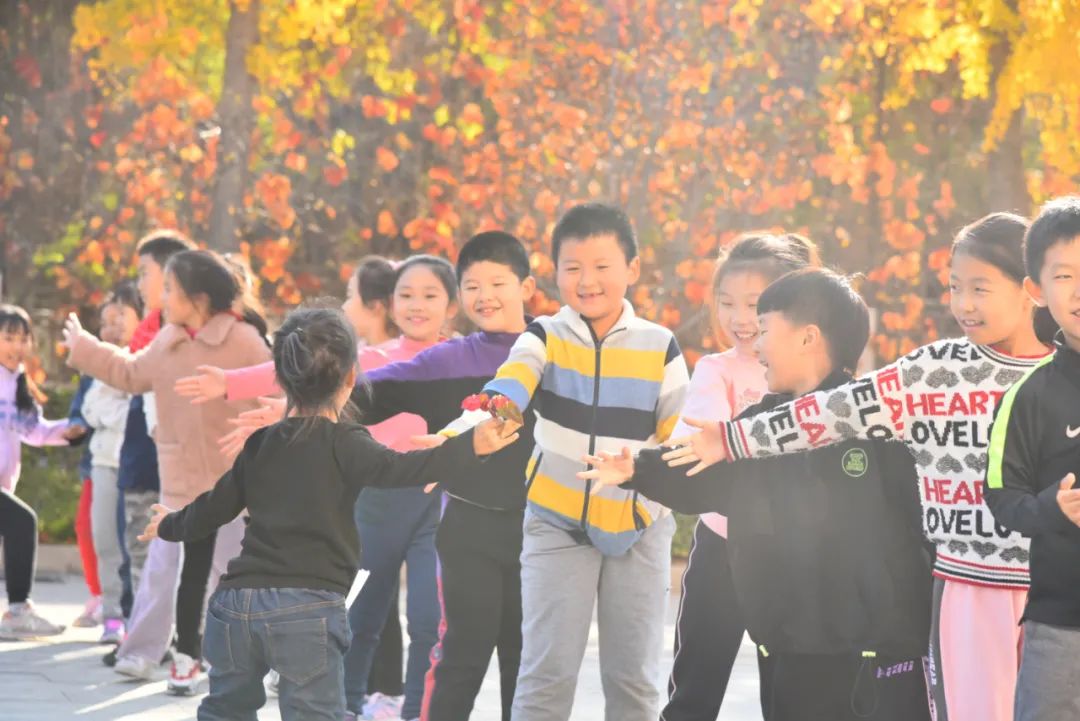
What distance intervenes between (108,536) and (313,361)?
15.0 feet

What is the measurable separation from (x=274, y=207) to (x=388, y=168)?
3.54 feet

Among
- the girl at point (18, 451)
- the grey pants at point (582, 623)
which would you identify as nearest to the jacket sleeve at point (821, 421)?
the grey pants at point (582, 623)

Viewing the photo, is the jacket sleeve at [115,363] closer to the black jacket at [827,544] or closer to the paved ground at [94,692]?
the paved ground at [94,692]

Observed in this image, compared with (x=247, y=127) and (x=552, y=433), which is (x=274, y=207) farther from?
(x=552, y=433)

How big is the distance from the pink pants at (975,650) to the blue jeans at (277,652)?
1.60 metres

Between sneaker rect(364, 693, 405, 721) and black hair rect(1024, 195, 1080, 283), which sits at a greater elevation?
black hair rect(1024, 195, 1080, 283)

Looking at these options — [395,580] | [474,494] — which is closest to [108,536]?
[395,580]

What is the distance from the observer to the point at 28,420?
10305 millimetres

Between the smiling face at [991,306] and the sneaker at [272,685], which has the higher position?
the smiling face at [991,306]

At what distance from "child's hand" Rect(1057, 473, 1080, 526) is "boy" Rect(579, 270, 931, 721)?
74 cm

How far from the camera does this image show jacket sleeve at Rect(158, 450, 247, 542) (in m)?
5.19

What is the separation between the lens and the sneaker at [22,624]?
9711 millimetres

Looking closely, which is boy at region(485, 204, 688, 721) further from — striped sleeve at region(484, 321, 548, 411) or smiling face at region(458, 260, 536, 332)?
smiling face at region(458, 260, 536, 332)

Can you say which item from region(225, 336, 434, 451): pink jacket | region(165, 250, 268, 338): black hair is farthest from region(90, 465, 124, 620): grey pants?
region(225, 336, 434, 451): pink jacket
